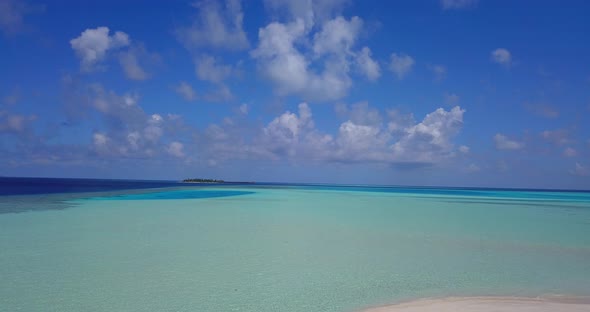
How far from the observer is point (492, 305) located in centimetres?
569

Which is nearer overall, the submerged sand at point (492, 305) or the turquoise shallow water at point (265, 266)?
the submerged sand at point (492, 305)

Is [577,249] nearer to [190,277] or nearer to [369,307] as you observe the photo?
[369,307]

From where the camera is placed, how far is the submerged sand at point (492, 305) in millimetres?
5457

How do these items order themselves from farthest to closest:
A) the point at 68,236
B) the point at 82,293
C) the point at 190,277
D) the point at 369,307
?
1. the point at 68,236
2. the point at 190,277
3. the point at 82,293
4. the point at 369,307

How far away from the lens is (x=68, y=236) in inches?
457

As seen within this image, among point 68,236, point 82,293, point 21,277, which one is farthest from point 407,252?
point 68,236

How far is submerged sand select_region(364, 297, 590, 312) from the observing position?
17.9ft

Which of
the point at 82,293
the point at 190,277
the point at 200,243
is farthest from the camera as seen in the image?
the point at 200,243

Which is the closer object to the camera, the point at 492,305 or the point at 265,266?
the point at 492,305

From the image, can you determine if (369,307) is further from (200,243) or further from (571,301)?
(200,243)

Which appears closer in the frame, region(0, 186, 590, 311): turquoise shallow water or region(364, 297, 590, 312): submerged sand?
region(364, 297, 590, 312): submerged sand

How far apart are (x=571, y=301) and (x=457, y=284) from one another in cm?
172

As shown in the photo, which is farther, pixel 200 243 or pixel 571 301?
pixel 200 243

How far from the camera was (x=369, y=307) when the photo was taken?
5766 mm
